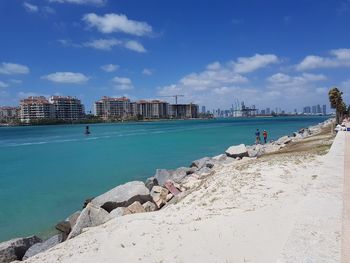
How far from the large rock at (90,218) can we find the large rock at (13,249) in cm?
153

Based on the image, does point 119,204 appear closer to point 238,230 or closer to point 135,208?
point 135,208

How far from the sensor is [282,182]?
12.6m

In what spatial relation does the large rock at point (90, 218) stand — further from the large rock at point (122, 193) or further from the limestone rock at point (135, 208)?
the large rock at point (122, 193)

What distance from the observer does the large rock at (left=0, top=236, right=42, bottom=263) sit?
35.3ft

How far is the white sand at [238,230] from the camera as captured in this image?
6652mm

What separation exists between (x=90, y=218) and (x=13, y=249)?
287 cm

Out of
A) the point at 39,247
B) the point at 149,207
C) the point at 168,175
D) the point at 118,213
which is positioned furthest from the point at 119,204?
the point at 168,175

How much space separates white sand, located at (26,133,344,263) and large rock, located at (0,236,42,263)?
240 cm

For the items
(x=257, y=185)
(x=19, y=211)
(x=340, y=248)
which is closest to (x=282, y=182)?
(x=257, y=185)

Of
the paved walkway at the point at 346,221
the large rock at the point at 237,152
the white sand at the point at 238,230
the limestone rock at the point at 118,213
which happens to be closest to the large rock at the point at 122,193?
the limestone rock at the point at 118,213

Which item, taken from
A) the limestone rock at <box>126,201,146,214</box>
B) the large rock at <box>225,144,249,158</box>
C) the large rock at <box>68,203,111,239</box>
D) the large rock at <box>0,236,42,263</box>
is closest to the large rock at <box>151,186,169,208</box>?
the limestone rock at <box>126,201,146,214</box>

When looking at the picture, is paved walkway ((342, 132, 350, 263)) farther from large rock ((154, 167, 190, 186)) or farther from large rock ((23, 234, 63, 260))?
large rock ((154, 167, 190, 186))

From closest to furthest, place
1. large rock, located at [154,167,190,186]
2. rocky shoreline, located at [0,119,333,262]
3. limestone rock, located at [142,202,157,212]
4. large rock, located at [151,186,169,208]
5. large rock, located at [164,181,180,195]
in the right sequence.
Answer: rocky shoreline, located at [0,119,333,262] → limestone rock, located at [142,202,157,212] → large rock, located at [151,186,169,208] → large rock, located at [164,181,180,195] → large rock, located at [154,167,190,186]

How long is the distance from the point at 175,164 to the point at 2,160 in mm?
23258
